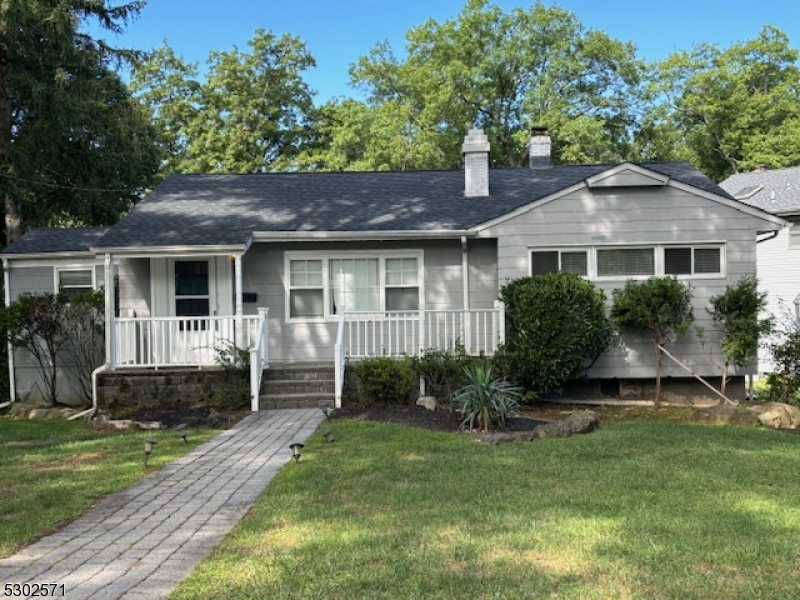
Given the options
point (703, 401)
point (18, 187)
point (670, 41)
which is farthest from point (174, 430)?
point (670, 41)

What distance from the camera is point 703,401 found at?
11.8 metres

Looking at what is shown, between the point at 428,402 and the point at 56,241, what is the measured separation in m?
8.73

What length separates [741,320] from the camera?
11.0 metres

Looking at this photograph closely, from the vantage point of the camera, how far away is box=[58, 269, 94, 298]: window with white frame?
44.7 feet

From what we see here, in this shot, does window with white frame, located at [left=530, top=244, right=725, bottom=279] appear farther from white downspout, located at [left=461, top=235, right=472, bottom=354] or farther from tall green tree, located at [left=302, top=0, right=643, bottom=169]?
tall green tree, located at [left=302, top=0, right=643, bottom=169]

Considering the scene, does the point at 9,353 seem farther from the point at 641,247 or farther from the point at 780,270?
the point at 780,270

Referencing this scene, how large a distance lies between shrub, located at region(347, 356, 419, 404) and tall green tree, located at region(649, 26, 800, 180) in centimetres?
2582

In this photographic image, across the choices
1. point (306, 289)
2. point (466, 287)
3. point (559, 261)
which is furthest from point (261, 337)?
point (559, 261)

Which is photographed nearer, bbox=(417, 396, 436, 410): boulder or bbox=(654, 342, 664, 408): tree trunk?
bbox=(417, 396, 436, 410): boulder

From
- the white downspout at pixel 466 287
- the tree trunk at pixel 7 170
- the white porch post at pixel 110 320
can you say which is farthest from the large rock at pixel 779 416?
→ the tree trunk at pixel 7 170

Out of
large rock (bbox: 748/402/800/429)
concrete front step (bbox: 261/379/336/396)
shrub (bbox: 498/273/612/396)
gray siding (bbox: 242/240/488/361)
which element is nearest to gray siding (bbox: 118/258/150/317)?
gray siding (bbox: 242/240/488/361)

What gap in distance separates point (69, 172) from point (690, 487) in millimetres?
19389

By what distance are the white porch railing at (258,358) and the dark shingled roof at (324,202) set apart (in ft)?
4.61

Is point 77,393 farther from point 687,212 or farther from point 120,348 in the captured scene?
point 687,212
